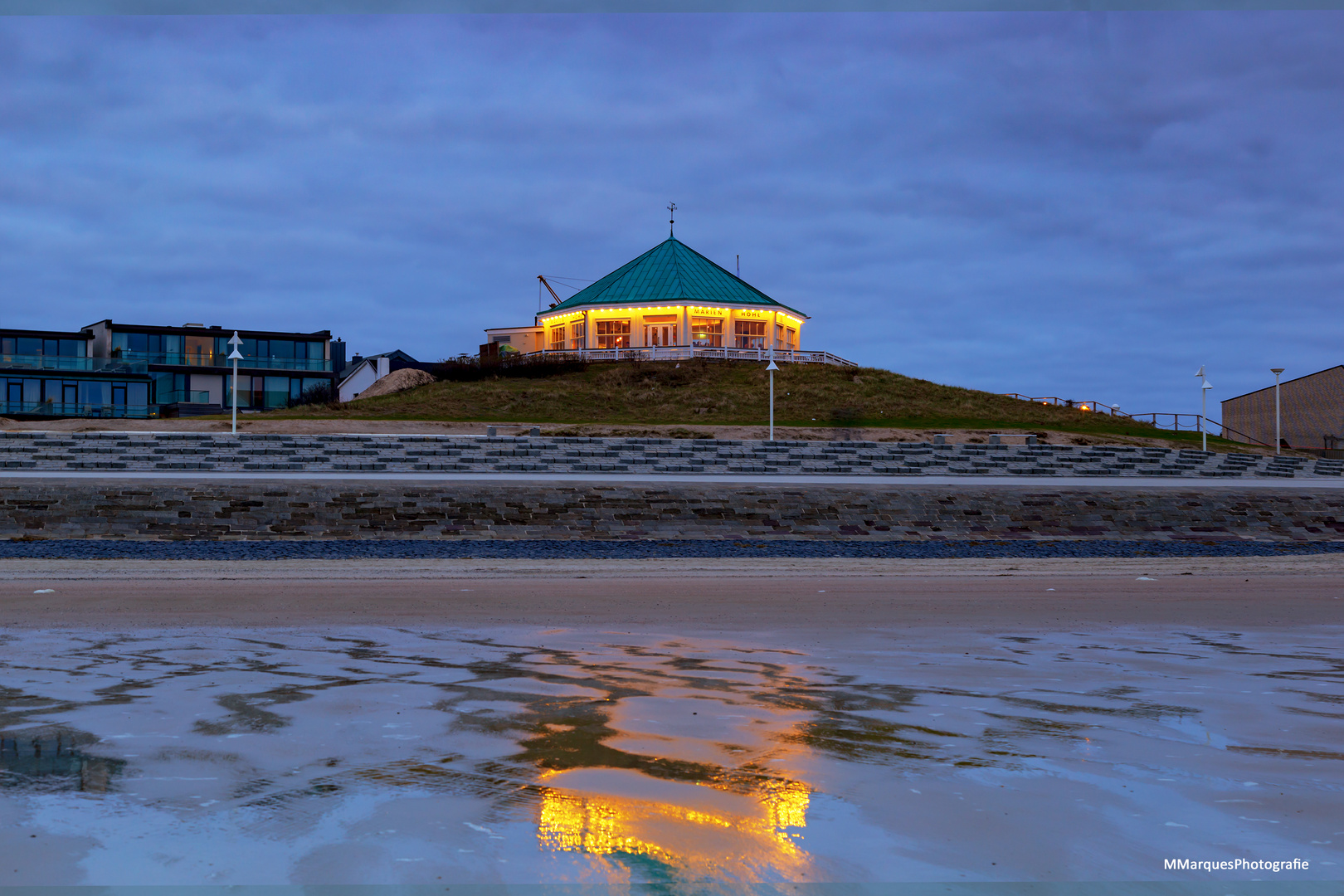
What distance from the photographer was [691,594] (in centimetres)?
1135

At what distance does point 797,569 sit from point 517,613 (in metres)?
5.49

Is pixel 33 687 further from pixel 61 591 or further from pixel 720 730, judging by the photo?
pixel 61 591

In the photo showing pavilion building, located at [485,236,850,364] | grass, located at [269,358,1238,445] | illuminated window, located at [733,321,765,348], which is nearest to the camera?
grass, located at [269,358,1238,445]

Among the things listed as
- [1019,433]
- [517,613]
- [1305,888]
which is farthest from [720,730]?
[1019,433]

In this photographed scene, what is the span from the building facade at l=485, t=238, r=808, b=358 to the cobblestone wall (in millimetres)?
28638

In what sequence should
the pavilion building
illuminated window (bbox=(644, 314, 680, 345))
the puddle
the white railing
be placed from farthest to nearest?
illuminated window (bbox=(644, 314, 680, 345))
the pavilion building
the white railing
the puddle

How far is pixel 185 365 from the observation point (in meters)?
57.9

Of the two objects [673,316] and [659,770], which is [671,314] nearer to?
[673,316]

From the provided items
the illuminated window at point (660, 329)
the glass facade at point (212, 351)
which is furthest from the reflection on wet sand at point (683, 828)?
the glass facade at point (212, 351)

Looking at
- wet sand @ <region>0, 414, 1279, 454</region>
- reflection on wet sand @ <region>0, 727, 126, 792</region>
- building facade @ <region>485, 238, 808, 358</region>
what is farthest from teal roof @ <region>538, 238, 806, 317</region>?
reflection on wet sand @ <region>0, 727, 126, 792</region>

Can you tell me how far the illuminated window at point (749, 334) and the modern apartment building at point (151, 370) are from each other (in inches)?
946

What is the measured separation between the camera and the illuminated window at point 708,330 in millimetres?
58500

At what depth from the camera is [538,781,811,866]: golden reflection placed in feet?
10.3

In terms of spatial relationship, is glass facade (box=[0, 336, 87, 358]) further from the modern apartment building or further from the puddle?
the puddle
